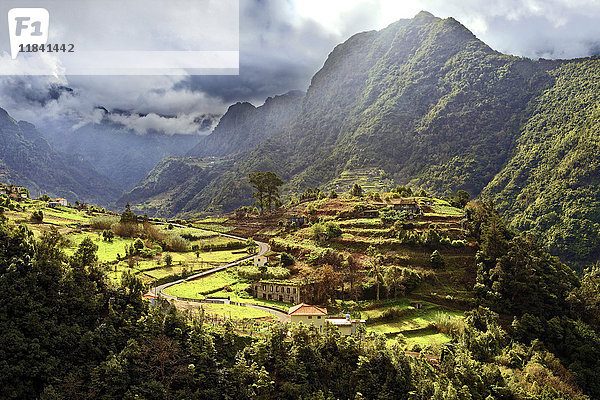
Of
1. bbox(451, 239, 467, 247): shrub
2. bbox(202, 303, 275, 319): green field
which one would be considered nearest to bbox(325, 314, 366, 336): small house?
bbox(202, 303, 275, 319): green field

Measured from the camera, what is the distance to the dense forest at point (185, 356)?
20.7 m

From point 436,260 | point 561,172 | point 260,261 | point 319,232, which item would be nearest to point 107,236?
point 260,261

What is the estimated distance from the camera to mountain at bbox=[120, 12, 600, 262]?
102 meters

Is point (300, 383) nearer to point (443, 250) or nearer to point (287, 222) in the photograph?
point (443, 250)

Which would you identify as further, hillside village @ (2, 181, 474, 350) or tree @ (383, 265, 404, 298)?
tree @ (383, 265, 404, 298)

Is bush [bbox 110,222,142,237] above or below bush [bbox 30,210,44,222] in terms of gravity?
below

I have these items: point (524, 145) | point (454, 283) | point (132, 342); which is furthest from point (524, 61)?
point (132, 342)

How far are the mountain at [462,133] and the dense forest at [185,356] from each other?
6935 cm

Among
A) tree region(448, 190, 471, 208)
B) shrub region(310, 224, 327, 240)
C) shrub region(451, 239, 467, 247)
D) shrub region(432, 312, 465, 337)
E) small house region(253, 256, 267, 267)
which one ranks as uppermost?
tree region(448, 190, 471, 208)

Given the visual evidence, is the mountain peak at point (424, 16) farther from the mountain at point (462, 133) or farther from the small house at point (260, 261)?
the small house at point (260, 261)

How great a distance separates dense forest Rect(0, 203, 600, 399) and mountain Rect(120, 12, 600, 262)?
2730 inches

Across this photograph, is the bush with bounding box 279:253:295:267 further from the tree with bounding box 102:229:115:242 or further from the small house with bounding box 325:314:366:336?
the tree with bounding box 102:229:115:242

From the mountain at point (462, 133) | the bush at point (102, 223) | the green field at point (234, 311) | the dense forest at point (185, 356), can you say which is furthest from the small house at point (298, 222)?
the mountain at point (462, 133)

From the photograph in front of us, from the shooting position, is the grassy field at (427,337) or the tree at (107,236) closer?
the grassy field at (427,337)
